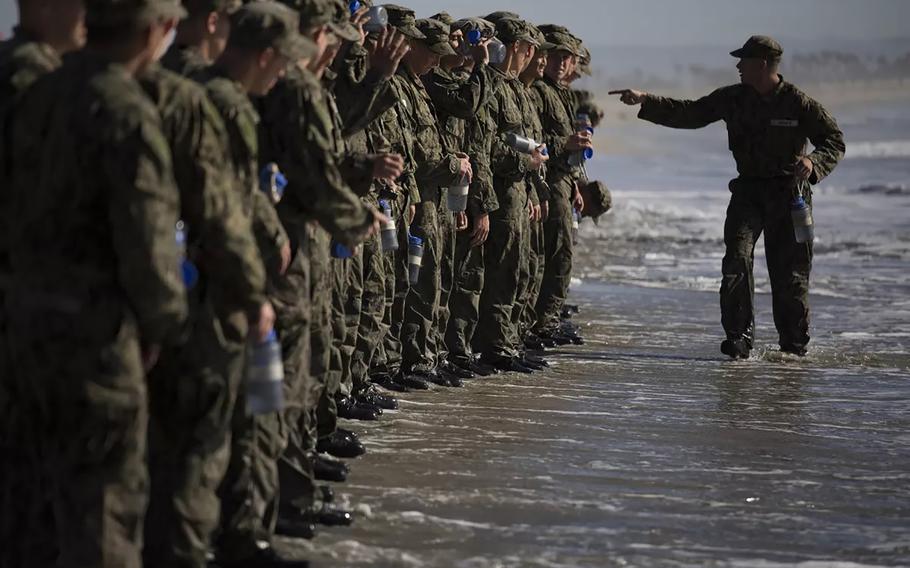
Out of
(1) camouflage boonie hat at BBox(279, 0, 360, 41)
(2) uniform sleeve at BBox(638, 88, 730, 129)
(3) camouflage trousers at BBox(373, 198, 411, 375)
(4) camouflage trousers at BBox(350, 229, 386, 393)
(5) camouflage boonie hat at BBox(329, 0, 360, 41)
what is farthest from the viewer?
(2) uniform sleeve at BBox(638, 88, 730, 129)

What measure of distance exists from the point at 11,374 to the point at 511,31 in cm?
789

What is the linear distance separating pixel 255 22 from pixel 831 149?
8.30 metres

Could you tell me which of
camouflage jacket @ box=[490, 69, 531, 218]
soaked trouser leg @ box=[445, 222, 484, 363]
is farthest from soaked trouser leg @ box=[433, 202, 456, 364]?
camouflage jacket @ box=[490, 69, 531, 218]

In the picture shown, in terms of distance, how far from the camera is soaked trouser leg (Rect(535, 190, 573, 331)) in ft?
48.1

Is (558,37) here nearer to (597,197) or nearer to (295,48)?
(597,197)

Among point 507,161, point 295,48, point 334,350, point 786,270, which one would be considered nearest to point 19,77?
point 295,48

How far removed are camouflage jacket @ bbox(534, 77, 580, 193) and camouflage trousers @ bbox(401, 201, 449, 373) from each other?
10.3 ft

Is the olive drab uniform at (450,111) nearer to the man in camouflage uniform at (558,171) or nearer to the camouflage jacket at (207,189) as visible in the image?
the man in camouflage uniform at (558,171)

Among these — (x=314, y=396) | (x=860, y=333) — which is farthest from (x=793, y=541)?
(x=860, y=333)

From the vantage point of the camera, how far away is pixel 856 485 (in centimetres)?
893

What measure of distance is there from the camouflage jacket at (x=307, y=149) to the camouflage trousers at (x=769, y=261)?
24.2ft

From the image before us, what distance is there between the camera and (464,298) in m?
12.5

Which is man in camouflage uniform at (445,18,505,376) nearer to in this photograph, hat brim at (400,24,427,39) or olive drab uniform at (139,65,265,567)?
hat brim at (400,24,427,39)

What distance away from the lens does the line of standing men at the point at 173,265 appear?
5.39m
